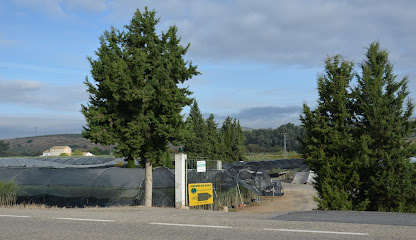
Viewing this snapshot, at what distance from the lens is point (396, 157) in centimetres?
1587

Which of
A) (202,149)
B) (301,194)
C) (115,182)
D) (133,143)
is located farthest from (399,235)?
(202,149)

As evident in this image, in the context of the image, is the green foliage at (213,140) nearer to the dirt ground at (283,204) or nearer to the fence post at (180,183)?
the dirt ground at (283,204)

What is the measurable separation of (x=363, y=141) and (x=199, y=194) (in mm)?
7226

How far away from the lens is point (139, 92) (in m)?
16.9

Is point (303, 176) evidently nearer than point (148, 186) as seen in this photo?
A: No

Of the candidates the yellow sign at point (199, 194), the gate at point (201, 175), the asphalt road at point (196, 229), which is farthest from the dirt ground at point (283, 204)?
the asphalt road at point (196, 229)

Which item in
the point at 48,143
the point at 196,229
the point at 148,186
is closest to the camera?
the point at 196,229

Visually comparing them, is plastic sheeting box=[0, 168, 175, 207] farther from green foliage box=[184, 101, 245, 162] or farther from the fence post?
green foliage box=[184, 101, 245, 162]

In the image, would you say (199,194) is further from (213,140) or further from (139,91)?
(213,140)

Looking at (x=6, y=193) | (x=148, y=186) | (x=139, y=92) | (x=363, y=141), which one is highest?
(x=139, y=92)

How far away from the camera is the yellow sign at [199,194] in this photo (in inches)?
689

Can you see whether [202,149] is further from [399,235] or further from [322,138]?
[399,235]

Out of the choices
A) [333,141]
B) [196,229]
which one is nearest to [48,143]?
[333,141]

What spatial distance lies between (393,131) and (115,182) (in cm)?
1465
